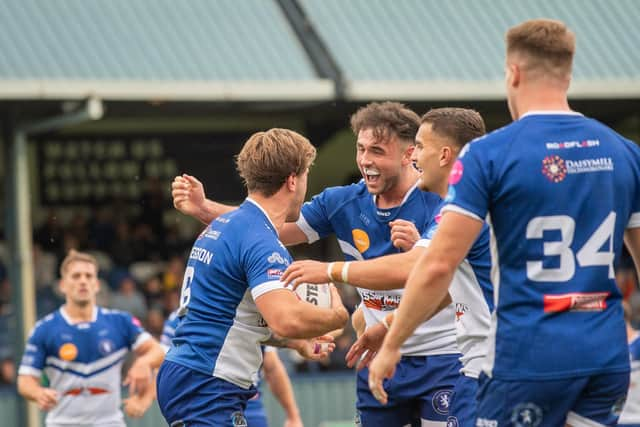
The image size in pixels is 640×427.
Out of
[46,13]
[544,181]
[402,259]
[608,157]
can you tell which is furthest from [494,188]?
[46,13]

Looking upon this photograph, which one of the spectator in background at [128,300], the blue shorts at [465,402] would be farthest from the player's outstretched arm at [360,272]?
the spectator in background at [128,300]

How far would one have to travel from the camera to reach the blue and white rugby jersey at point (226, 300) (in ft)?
17.9

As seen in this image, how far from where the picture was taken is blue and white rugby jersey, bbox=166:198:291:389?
17.9ft

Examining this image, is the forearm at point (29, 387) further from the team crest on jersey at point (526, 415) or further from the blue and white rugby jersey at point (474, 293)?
the team crest on jersey at point (526, 415)

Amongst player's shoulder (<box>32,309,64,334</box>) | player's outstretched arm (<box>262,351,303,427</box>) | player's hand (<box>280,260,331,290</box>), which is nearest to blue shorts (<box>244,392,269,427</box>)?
player's outstretched arm (<box>262,351,303,427</box>)

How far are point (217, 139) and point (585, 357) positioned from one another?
13325 mm

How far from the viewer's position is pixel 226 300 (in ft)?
18.1

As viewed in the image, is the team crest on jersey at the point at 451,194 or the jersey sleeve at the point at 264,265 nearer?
the team crest on jersey at the point at 451,194

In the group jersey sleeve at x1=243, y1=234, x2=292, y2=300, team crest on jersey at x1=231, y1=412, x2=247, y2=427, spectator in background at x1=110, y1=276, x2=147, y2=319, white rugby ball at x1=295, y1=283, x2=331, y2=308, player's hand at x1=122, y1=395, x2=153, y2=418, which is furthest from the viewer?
spectator in background at x1=110, y1=276, x2=147, y2=319

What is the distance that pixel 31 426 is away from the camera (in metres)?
13.5

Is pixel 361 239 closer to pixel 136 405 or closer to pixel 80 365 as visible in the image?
pixel 136 405

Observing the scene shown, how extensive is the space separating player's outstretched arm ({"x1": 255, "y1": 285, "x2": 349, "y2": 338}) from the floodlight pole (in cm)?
869

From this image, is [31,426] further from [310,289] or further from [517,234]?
[517,234]

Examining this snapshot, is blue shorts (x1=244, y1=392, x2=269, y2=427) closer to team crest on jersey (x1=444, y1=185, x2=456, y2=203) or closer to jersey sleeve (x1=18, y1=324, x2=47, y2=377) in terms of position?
jersey sleeve (x1=18, y1=324, x2=47, y2=377)
